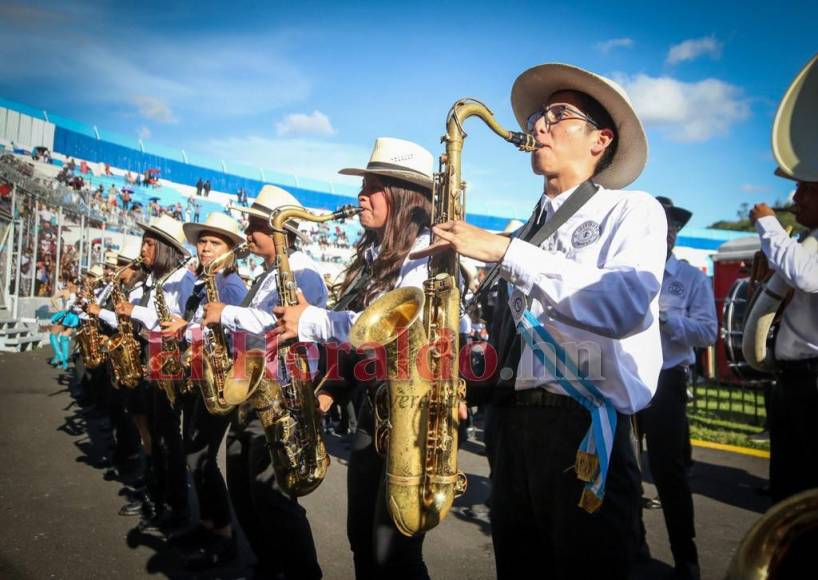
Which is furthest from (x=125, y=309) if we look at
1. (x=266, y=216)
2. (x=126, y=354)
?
(x=266, y=216)

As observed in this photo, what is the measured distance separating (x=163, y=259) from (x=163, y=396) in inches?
67.4

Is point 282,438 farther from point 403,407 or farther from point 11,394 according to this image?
point 11,394

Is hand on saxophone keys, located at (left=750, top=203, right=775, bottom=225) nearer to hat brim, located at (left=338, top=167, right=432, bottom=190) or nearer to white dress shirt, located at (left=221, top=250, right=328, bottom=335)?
hat brim, located at (left=338, top=167, right=432, bottom=190)

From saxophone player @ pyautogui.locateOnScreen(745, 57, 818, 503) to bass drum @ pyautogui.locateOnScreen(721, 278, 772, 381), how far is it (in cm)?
58

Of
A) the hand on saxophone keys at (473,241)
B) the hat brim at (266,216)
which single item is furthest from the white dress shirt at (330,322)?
the hand on saxophone keys at (473,241)

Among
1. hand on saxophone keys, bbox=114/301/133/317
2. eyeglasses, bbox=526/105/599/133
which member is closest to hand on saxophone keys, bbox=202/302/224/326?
hand on saxophone keys, bbox=114/301/133/317

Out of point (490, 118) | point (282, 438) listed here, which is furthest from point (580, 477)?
point (282, 438)

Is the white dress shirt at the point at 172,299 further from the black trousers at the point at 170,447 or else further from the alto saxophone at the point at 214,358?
the alto saxophone at the point at 214,358

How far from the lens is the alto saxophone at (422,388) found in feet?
8.01

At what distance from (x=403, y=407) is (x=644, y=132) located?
5.52 feet

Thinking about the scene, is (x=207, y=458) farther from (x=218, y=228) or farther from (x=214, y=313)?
(x=218, y=228)

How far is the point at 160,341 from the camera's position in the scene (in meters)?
5.54

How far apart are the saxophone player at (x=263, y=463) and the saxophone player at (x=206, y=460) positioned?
20.1 inches

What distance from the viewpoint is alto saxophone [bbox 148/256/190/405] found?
5.07 m
